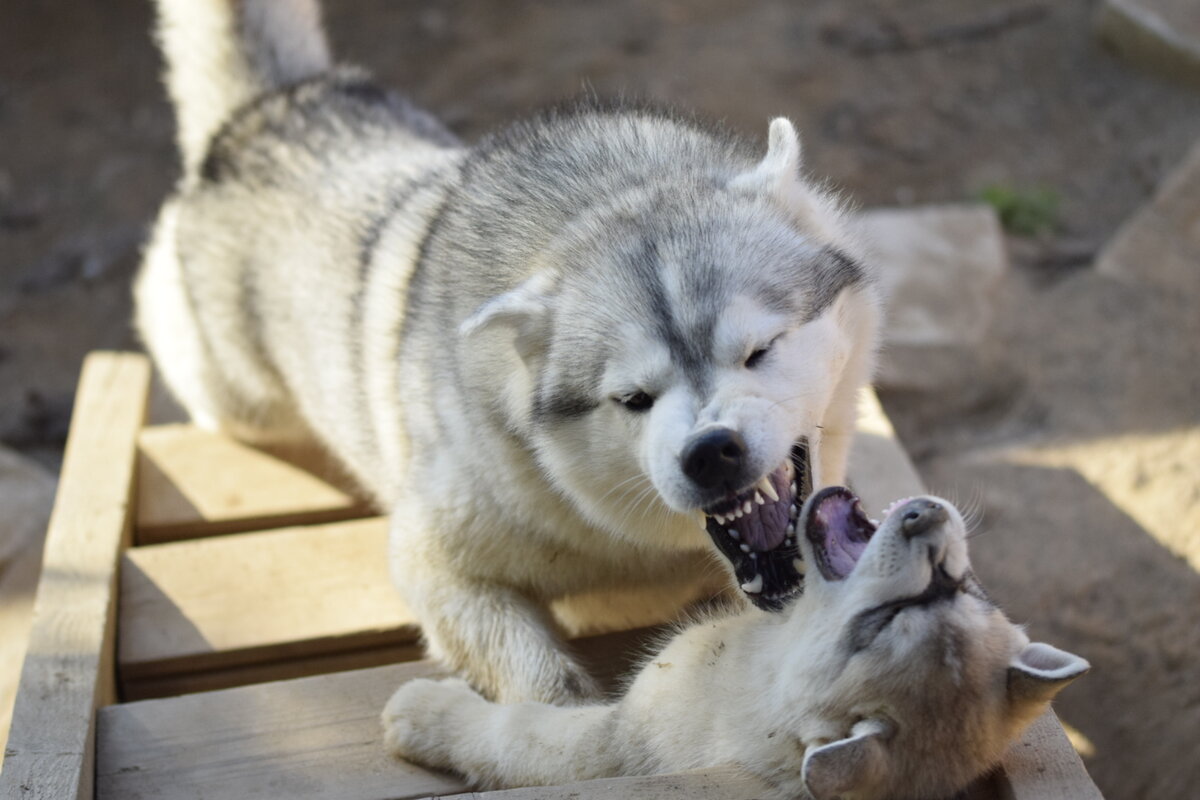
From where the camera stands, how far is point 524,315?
9.56 feet

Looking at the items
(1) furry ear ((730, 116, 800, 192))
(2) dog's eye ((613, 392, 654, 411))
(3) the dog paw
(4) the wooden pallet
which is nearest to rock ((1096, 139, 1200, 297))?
(4) the wooden pallet

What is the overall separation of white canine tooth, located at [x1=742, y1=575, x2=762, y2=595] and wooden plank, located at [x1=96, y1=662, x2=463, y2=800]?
881mm

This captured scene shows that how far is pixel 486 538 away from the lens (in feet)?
11.0

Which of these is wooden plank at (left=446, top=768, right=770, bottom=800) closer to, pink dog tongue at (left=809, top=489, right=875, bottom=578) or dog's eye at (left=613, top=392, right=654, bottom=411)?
pink dog tongue at (left=809, top=489, right=875, bottom=578)

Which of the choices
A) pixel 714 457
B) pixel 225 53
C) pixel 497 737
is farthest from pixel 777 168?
pixel 225 53

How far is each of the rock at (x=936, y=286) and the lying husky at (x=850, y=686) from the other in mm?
2638

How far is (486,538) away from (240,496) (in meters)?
1.40

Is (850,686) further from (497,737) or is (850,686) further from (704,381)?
(497,737)

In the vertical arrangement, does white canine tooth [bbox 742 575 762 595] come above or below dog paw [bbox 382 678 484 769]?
above

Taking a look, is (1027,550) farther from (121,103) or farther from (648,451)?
(121,103)

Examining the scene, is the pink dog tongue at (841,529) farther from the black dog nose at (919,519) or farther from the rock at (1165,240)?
the rock at (1165,240)

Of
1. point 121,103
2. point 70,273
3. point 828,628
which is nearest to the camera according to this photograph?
point 828,628

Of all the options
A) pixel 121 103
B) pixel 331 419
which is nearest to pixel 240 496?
pixel 331 419

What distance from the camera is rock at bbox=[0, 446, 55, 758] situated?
13.9 feet
